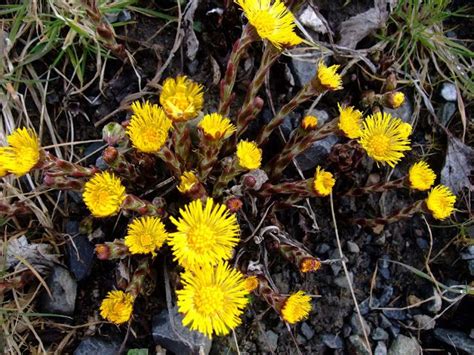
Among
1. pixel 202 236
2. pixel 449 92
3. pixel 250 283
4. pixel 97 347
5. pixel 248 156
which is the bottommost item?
pixel 97 347

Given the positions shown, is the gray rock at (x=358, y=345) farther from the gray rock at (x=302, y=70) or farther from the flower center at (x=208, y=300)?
the gray rock at (x=302, y=70)

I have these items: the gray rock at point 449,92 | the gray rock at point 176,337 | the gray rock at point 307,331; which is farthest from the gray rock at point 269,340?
the gray rock at point 449,92

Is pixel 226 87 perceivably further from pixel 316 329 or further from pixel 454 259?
pixel 454 259

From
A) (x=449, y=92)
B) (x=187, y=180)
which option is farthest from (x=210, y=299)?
(x=449, y=92)

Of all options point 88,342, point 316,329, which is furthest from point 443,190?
point 88,342

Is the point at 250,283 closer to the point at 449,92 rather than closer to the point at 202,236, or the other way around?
the point at 202,236

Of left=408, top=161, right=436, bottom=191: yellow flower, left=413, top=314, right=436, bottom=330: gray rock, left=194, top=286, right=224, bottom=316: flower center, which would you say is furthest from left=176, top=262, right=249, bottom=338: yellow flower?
left=413, top=314, right=436, bottom=330: gray rock

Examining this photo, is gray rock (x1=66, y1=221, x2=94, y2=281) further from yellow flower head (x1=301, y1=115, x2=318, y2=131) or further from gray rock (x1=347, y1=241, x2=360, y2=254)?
gray rock (x1=347, y1=241, x2=360, y2=254)
